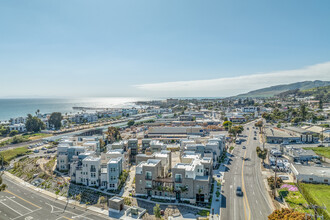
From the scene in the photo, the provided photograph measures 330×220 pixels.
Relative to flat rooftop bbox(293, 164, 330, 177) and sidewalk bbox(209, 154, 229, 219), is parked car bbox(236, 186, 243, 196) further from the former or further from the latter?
flat rooftop bbox(293, 164, 330, 177)

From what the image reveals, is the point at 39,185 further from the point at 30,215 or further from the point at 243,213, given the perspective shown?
the point at 243,213

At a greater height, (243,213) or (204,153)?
(204,153)

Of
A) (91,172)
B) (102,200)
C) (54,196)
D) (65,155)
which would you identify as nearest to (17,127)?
(65,155)

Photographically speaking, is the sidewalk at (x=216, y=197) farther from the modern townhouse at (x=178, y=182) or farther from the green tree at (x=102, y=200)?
the green tree at (x=102, y=200)

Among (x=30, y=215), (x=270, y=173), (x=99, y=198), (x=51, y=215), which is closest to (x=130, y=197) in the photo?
(x=99, y=198)

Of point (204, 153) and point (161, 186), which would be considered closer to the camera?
point (161, 186)

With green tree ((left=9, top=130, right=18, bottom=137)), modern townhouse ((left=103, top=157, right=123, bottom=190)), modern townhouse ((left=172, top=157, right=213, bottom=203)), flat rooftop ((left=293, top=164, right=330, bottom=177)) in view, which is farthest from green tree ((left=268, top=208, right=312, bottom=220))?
green tree ((left=9, top=130, right=18, bottom=137))
